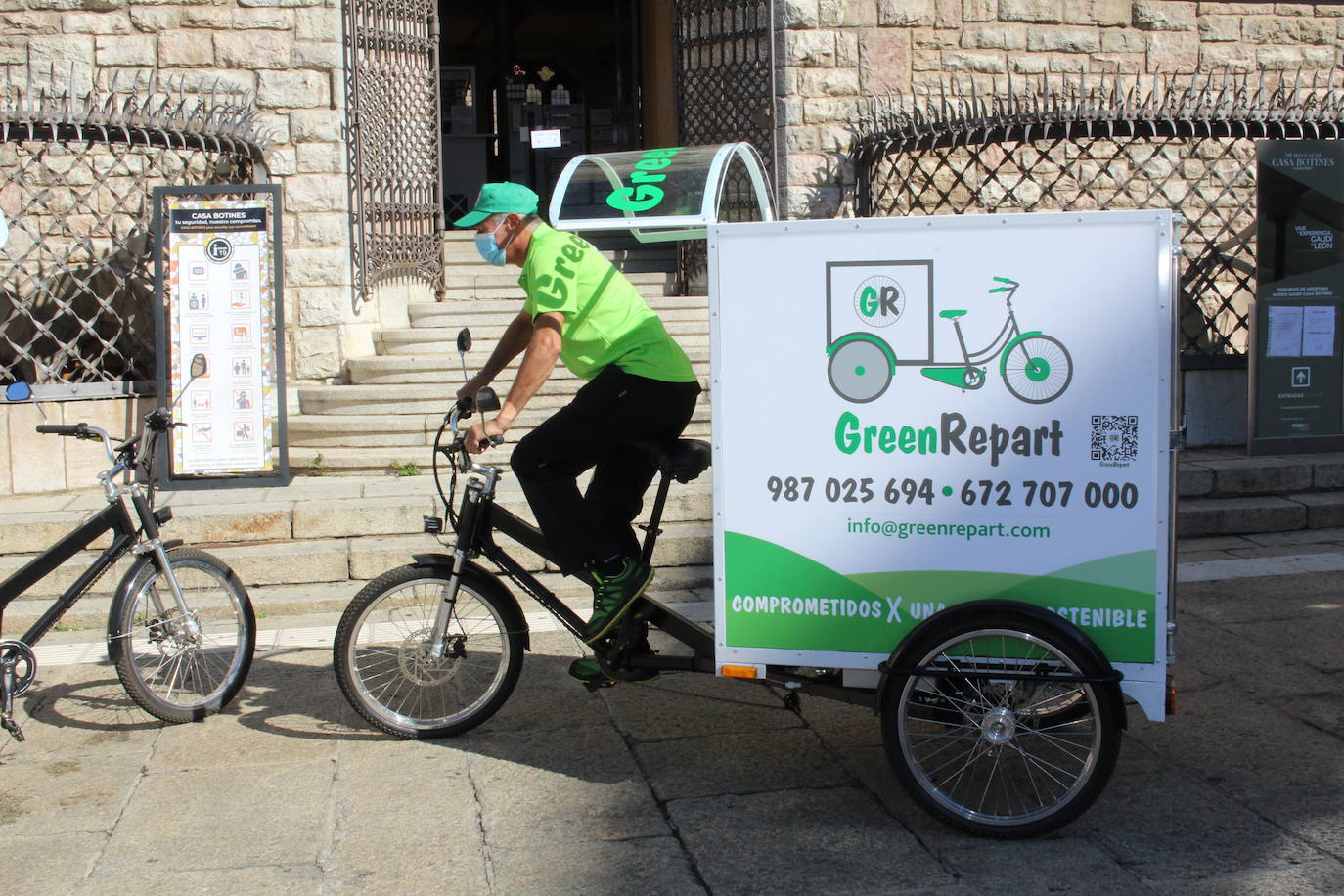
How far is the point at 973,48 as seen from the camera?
1042 cm

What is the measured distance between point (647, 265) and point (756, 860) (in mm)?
8099

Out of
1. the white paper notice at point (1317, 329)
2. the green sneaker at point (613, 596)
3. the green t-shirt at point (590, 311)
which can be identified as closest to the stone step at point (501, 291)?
the white paper notice at point (1317, 329)

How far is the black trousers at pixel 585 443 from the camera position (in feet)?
14.0

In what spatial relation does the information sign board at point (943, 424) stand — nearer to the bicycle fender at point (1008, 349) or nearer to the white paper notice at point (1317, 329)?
the bicycle fender at point (1008, 349)

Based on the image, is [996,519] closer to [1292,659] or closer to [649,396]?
[649,396]

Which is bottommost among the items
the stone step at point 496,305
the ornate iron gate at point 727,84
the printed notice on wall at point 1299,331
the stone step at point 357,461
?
the stone step at point 357,461

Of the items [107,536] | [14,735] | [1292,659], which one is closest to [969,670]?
[1292,659]

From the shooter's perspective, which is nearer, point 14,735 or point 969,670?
point 969,670

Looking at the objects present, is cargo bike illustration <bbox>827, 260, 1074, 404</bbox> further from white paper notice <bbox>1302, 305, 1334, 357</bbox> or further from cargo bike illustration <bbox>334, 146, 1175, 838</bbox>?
white paper notice <bbox>1302, 305, 1334, 357</bbox>

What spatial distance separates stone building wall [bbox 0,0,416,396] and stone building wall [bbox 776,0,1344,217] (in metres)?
3.39

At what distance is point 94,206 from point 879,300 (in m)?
7.33

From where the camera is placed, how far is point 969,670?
3680 mm

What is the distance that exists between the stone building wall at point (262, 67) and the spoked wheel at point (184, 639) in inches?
180

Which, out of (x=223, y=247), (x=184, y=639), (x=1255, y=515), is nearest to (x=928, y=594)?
(x=184, y=639)
